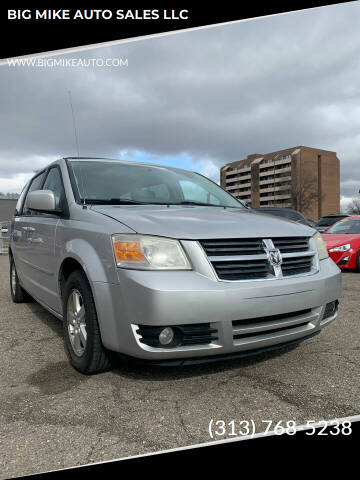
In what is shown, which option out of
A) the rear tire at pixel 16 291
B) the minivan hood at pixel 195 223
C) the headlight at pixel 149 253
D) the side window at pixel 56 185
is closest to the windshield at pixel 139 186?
the side window at pixel 56 185

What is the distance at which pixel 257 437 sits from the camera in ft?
6.14

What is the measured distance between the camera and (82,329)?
8.48 feet

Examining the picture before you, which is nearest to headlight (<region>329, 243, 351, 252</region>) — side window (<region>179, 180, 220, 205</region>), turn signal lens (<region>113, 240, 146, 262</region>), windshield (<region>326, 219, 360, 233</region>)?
windshield (<region>326, 219, 360, 233</region>)

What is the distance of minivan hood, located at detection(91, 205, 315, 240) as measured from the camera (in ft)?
7.62

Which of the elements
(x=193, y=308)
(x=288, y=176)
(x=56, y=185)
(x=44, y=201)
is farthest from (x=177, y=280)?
(x=288, y=176)

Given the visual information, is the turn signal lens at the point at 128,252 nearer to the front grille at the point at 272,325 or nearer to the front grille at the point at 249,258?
the front grille at the point at 249,258

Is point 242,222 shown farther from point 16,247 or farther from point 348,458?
point 16,247

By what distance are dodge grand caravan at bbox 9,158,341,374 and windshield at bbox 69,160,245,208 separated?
38mm

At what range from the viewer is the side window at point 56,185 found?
323 cm

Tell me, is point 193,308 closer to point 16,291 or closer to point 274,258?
point 274,258

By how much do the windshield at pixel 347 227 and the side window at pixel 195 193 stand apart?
5980 millimetres

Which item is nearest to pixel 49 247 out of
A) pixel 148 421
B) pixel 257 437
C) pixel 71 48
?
pixel 148 421

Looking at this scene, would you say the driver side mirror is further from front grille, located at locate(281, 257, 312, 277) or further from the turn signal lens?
front grille, located at locate(281, 257, 312, 277)

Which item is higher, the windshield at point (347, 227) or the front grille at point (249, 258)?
the front grille at point (249, 258)
